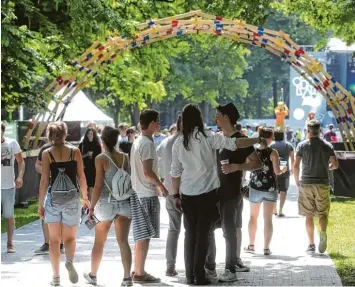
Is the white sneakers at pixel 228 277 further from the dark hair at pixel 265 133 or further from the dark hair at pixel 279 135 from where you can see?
the dark hair at pixel 279 135

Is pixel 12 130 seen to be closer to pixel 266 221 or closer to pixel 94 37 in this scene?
pixel 94 37

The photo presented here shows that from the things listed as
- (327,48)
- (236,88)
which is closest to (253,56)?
(236,88)

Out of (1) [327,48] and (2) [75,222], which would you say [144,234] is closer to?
(2) [75,222]

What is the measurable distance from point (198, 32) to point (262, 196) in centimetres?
875

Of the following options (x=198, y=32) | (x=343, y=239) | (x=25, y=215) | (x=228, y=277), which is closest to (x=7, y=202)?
(x=228, y=277)

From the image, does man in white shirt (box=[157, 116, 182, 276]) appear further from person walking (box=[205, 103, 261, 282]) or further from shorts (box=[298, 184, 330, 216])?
shorts (box=[298, 184, 330, 216])

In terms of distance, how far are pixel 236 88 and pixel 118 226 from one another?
6460cm

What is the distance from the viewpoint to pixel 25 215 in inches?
820

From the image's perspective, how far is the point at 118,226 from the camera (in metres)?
10.8

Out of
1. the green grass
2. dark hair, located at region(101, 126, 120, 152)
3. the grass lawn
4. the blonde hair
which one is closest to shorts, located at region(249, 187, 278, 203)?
the grass lawn

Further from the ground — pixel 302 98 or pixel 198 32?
pixel 302 98

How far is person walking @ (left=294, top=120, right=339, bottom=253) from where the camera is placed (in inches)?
542

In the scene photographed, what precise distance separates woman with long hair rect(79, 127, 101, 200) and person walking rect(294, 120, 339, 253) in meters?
4.53

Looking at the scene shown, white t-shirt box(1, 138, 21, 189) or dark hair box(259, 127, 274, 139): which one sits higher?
dark hair box(259, 127, 274, 139)
